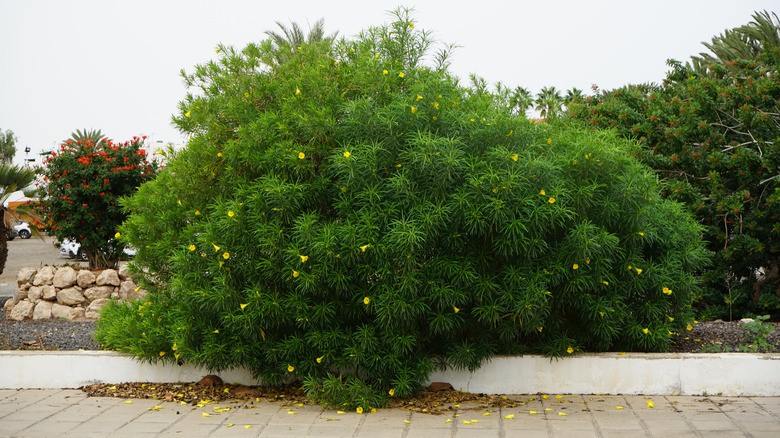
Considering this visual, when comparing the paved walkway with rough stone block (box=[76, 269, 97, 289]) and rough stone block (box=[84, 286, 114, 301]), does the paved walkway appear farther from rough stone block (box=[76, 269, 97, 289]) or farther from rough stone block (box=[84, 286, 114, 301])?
rough stone block (box=[76, 269, 97, 289])

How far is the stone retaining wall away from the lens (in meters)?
10.6

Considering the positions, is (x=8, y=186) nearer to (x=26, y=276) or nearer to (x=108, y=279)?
(x=26, y=276)

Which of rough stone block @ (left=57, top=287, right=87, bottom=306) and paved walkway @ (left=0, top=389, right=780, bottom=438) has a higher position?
rough stone block @ (left=57, top=287, right=87, bottom=306)

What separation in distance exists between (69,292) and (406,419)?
25.2 feet

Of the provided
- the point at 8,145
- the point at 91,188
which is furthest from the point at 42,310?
the point at 8,145

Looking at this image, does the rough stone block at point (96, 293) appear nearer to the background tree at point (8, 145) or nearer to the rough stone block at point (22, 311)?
the rough stone block at point (22, 311)

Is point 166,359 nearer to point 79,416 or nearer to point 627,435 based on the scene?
point 79,416

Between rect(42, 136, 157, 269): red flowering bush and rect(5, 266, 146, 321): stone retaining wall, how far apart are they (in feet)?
A: 2.68

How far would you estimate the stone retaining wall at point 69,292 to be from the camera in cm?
1059

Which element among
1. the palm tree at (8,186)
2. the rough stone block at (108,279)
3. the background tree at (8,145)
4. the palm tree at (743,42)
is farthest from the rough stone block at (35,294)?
the background tree at (8,145)

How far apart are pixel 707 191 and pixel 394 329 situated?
22.1 ft

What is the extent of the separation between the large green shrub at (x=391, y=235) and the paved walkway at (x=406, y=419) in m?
0.41

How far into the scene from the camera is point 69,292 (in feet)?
34.9

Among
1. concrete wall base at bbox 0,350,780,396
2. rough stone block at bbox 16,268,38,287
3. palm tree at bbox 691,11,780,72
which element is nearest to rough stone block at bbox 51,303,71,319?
rough stone block at bbox 16,268,38,287
